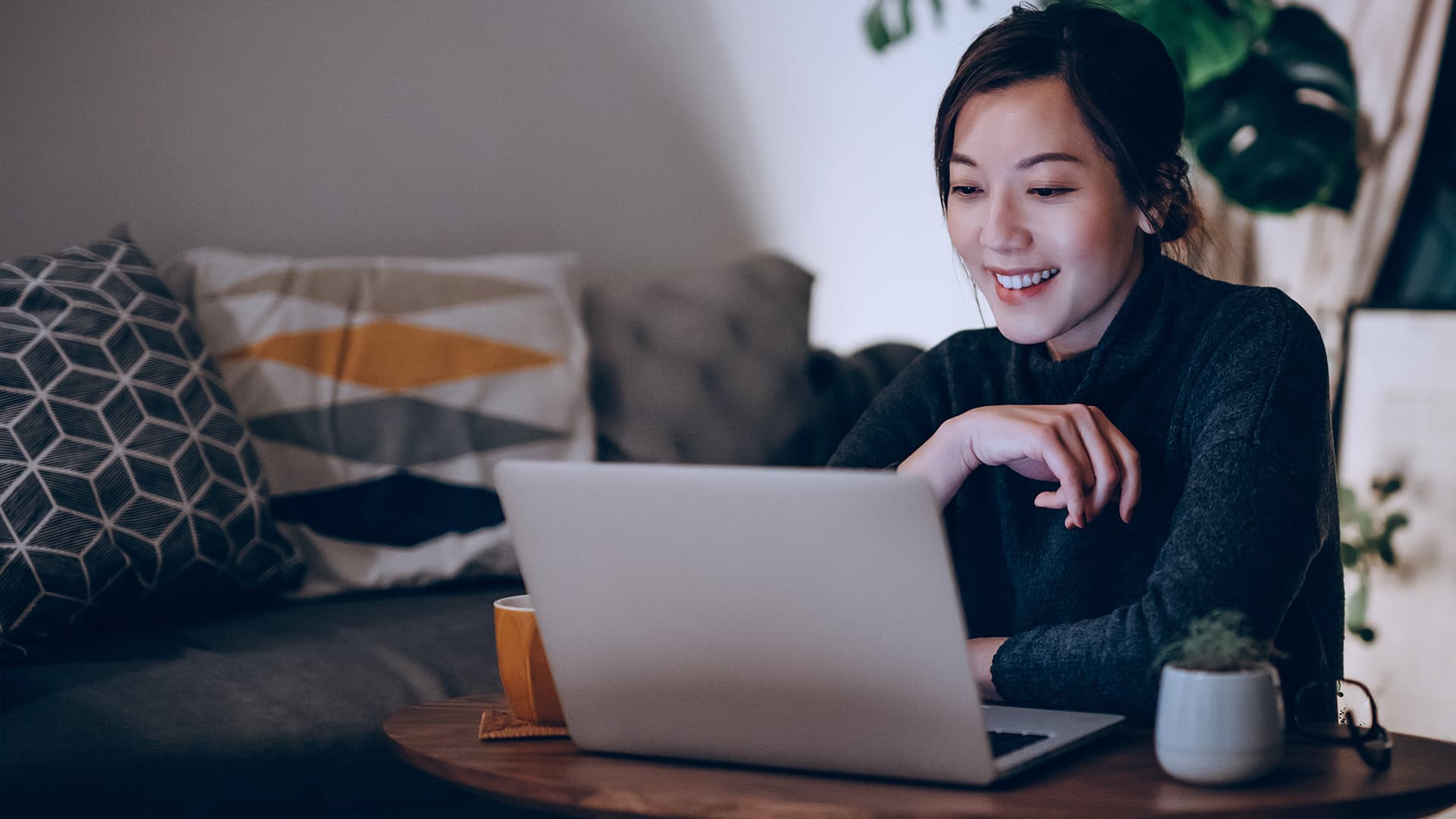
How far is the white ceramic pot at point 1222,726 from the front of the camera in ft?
Answer: 2.13

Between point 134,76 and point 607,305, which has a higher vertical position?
point 134,76

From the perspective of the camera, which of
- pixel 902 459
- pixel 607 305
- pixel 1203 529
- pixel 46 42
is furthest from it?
pixel 607 305

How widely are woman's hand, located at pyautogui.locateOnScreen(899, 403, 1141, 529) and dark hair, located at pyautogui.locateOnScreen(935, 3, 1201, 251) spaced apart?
10.1 inches

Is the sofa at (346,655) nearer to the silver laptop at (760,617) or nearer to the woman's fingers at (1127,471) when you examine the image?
the silver laptop at (760,617)

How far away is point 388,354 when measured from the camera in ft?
5.66

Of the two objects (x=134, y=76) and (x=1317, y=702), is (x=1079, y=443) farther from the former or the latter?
(x=134, y=76)

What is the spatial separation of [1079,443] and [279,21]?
1.58 metres

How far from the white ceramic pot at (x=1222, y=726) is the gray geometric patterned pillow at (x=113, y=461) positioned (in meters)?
1.16

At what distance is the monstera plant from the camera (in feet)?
7.48

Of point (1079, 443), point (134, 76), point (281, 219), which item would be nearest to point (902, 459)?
point (1079, 443)

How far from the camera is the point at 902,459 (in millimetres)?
1221

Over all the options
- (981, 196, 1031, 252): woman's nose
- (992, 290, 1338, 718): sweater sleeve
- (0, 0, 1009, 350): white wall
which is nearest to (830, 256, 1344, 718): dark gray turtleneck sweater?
(992, 290, 1338, 718): sweater sleeve

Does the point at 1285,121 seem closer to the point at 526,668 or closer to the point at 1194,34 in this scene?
the point at 1194,34

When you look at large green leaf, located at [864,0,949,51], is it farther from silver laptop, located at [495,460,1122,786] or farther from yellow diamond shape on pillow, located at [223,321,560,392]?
silver laptop, located at [495,460,1122,786]
